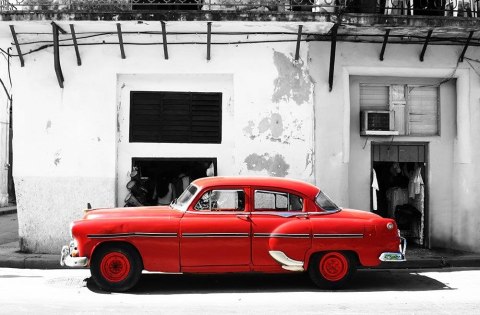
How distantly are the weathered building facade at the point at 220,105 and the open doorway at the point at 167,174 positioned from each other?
43mm

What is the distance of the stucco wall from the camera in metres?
12.3

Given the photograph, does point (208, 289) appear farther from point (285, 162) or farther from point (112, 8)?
point (112, 8)

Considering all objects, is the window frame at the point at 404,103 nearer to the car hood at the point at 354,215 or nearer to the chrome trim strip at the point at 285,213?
the car hood at the point at 354,215

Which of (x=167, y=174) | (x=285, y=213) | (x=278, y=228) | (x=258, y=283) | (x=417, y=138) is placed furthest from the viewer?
(x=417, y=138)

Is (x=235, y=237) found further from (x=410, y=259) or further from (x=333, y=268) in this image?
(x=410, y=259)

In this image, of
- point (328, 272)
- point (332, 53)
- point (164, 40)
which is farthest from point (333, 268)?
point (164, 40)

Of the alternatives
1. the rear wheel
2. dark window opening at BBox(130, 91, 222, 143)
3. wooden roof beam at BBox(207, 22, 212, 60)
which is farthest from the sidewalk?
wooden roof beam at BBox(207, 22, 212, 60)

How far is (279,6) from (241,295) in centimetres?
596

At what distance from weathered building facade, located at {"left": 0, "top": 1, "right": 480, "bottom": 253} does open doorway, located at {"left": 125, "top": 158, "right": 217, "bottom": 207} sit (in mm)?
43

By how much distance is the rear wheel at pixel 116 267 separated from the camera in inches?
339

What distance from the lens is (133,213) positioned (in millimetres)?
8906

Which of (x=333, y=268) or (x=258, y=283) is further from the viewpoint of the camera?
(x=258, y=283)

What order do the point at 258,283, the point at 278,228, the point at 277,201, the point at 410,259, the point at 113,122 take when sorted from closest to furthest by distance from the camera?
the point at 278,228 → the point at 277,201 → the point at 258,283 → the point at 410,259 → the point at 113,122

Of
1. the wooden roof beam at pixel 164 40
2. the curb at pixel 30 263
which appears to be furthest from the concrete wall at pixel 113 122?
the curb at pixel 30 263
